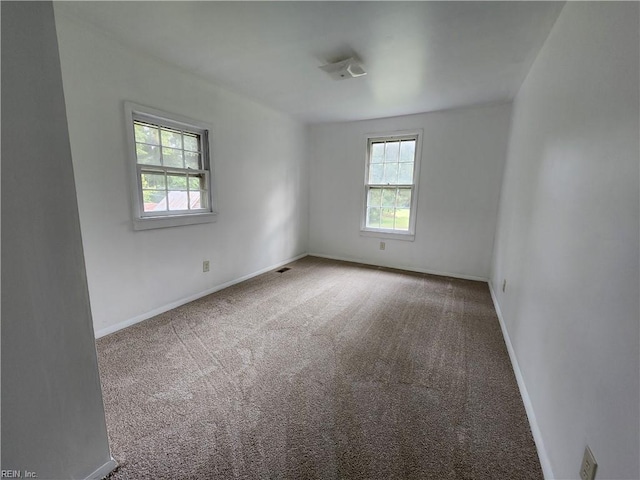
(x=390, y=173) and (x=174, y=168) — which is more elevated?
(x=390, y=173)

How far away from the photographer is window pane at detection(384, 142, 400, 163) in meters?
4.11

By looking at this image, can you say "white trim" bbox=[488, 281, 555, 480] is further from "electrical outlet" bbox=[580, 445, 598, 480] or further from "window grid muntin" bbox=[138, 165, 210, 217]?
"window grid muntin" bbox=[138, 165, 210, 217]

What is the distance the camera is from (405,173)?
4086mm

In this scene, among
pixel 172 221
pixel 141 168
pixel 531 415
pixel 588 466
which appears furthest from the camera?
pixel 172 221

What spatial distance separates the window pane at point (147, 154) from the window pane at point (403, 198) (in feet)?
10.6

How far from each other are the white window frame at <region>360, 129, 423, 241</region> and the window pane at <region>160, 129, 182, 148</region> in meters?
2.70

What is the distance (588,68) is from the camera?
1.16 meters

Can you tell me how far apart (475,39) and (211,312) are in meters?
3.19

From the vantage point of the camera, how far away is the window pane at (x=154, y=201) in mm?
2436

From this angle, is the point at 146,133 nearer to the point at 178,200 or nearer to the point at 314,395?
the point at 178,200

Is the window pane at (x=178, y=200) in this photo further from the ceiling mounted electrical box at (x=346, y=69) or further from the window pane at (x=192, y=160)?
the ceiling mounted electrical box at (x=346, y=69)

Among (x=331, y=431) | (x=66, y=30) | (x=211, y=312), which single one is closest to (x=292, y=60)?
(x=66, y=30)

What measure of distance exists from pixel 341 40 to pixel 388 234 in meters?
2.86

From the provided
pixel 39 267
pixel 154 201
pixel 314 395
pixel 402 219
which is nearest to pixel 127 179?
pixel 154 201
